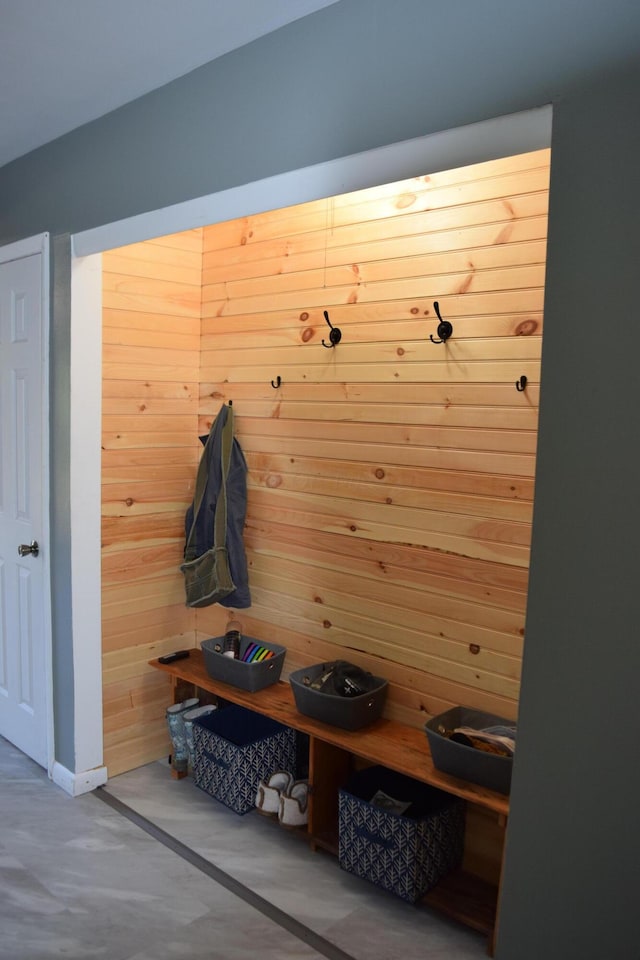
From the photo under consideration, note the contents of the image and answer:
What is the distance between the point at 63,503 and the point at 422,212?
166 centimetres

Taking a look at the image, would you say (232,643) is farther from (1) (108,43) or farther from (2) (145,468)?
(1) (108,43)

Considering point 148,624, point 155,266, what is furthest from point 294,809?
point 155,266

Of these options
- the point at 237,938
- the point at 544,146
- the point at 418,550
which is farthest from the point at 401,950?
the point at 544,146

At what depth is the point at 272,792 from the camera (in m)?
2.66

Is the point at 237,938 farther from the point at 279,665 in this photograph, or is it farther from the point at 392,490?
the point at 392,490

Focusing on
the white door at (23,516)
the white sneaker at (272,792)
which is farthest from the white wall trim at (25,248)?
the white sneaker at (272,792)

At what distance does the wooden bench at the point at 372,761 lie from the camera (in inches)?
84.5

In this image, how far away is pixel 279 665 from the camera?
2863 millimetres

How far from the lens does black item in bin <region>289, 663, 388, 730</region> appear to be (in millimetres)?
2418

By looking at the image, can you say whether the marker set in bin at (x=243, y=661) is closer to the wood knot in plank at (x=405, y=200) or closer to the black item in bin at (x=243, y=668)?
the black item in bin at (x=243, y=668)

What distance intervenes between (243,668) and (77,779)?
0.82m

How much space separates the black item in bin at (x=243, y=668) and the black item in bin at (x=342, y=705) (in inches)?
9.1

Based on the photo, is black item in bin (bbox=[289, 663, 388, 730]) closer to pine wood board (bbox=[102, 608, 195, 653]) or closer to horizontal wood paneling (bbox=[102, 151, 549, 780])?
horizontal wood paneling (bbox=[102, 151, 549, 780])

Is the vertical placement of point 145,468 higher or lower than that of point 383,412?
lower
